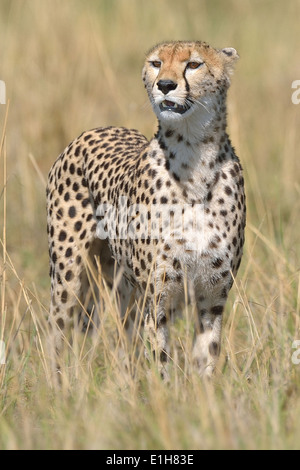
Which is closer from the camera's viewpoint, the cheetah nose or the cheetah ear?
the cheetah nose

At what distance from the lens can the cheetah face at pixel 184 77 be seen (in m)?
3.09

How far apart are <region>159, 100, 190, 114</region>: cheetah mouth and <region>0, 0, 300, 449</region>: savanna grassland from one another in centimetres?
55

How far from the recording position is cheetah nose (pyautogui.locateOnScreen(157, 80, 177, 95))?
306 centimetres

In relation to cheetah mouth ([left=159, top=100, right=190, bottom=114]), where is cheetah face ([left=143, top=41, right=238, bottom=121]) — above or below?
above

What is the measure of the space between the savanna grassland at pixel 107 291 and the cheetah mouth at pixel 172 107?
55 centimetres

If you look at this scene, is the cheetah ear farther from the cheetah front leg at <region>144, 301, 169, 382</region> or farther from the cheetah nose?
the cheetah front leg at <region>144, 301, 169, 382</region>

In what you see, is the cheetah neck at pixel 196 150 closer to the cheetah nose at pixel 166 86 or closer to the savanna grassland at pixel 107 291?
the cheetah nose at pixel 166 86

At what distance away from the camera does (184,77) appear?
3150 millimetres

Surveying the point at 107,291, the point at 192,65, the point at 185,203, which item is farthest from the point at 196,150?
the point at 107,291

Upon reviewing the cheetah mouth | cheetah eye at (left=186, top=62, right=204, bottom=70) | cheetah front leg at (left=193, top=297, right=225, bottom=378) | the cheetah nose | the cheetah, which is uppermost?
cheetah eye at (left=186, top=62, right=204, bottom=70)

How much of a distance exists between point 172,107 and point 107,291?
754 millimetres

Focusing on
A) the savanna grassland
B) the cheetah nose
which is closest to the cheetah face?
the cheetah nose

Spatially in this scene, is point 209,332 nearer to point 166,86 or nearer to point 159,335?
point 159,335

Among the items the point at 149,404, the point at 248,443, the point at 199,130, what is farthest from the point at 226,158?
the point at 248,443
